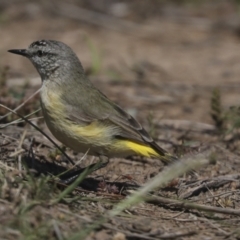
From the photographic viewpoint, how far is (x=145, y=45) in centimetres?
1188

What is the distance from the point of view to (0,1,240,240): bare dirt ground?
16.1ft

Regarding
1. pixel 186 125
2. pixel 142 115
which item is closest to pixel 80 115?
pixel 186 125

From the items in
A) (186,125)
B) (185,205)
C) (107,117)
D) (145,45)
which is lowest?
(186,125)

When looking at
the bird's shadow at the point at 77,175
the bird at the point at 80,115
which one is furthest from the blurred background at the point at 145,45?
the bird's shadow at the point at 77,175

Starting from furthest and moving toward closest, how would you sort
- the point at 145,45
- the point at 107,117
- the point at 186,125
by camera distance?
the point at 145,45
the point at 186,125
the point at 107,117

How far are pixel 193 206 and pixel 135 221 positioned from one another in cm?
53

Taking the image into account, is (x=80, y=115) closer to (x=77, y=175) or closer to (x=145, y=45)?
(x=77, y=175)

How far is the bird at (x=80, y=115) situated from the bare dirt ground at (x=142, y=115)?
1.10 ft

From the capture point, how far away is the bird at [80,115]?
234 inches

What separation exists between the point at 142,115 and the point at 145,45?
3150 mm

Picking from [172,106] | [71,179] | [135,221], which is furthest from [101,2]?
[135,221]

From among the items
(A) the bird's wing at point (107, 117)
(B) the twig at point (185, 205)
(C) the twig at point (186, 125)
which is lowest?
(C) the twig at point (186, 125)

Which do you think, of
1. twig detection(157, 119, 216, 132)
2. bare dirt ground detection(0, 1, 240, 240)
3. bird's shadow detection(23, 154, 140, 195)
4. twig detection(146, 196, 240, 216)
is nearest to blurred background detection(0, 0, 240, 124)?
bare dirt ground detection(0, 1, 240, 240)

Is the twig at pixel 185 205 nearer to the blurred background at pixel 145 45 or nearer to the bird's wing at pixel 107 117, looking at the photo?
the bird's wing at pixel 107 117
